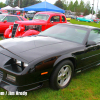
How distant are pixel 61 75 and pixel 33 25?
18.0ft

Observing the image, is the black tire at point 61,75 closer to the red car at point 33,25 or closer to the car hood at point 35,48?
the car hood at point 35,48

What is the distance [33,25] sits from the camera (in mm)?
7957

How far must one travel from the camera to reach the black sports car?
8.16 feet

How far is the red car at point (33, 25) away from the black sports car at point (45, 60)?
372 centimetres

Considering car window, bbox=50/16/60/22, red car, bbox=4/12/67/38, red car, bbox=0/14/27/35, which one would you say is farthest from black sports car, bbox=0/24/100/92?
red car, bbox=0/14/27/35

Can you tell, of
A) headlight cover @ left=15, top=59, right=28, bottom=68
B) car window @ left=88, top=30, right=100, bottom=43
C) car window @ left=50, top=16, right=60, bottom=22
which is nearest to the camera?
headlight cover @ left=15, top=59, right=28, bottom=68

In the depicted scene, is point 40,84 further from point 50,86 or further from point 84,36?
point 84,36

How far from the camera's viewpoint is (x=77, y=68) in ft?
11.3

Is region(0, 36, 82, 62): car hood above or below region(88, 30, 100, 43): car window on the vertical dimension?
below

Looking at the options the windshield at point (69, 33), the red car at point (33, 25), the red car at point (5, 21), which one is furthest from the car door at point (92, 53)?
the red car at point (5, 21)

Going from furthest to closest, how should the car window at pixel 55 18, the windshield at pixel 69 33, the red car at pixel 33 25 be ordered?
1. the car window at pixel 55 18
2. the red car at pixel 33 25
3. the windshield at pixel 69 33

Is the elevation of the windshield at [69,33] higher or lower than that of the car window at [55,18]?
lower

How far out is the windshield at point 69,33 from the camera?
12.4 ft

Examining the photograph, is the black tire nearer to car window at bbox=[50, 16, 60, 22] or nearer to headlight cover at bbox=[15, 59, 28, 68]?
headlight cover at bbox=[15, 59, 28, 68]
